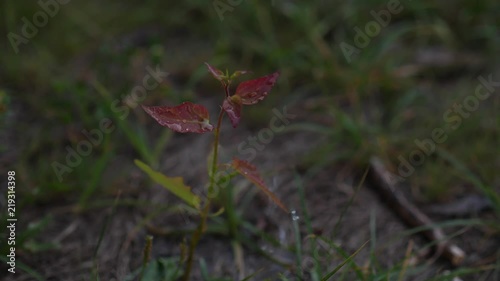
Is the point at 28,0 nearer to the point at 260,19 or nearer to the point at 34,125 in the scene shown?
the point at 34,125

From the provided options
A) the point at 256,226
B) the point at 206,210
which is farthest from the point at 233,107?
the point at 256,226

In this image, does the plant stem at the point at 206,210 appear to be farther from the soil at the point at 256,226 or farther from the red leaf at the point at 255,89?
the soil at the point at 256,226
